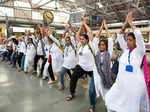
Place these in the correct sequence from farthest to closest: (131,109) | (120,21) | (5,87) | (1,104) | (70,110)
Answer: (120,21)
(5,87)
(1,104)
(70,110)
(131,109)

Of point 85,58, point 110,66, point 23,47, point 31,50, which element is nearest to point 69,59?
point 85,58

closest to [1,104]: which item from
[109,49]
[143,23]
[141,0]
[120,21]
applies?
[109,49]

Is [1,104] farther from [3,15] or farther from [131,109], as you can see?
[3,15]

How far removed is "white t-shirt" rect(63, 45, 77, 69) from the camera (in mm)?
2785

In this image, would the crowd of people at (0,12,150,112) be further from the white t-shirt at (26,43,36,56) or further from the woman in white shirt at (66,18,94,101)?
the white t-shirt at (26,43,36,56)

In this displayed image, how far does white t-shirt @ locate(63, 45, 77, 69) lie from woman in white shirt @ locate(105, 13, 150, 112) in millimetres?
1356

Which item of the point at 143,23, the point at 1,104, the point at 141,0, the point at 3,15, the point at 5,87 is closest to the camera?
the point at 1,104

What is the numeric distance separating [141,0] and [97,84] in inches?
290

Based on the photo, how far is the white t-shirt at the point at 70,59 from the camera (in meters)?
2.79

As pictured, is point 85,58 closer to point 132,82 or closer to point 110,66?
point 110,66

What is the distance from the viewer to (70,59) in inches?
110

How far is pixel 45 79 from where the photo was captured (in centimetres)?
361

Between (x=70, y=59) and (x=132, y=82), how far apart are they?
1554 mm

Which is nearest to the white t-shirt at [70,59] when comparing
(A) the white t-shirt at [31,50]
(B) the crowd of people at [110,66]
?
(B) the crowd of people at [110,66]
